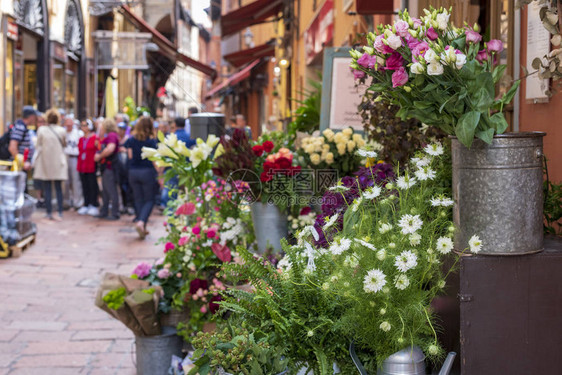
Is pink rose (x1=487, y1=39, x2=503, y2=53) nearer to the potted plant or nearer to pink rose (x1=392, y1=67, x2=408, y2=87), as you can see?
the potted plant

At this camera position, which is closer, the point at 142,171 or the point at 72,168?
the point at 142,171

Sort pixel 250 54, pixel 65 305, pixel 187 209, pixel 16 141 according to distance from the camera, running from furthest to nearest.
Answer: pixel 250 54 < pixel 16 141 < pixel 65 305 < pixel 187 209

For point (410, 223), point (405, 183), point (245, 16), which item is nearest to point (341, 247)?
point (410, 223)

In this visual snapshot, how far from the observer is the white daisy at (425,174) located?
2.19 metres

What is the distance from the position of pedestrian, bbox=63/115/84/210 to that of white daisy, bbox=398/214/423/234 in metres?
11.4

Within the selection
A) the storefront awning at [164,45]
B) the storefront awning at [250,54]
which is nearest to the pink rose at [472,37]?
the storefront awning at [250,54]

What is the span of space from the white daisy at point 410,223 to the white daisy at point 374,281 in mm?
147

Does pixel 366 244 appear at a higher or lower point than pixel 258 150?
lower

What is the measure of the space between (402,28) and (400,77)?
0.42 feet

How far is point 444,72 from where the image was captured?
195 cm

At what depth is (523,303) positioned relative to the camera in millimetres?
2072

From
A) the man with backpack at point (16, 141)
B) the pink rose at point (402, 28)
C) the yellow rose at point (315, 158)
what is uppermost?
the pink rose at point (402, 28)

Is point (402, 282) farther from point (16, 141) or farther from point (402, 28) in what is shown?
point (16, 141)

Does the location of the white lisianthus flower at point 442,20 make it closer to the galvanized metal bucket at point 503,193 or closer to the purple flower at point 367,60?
the purple flower at point 367,60
